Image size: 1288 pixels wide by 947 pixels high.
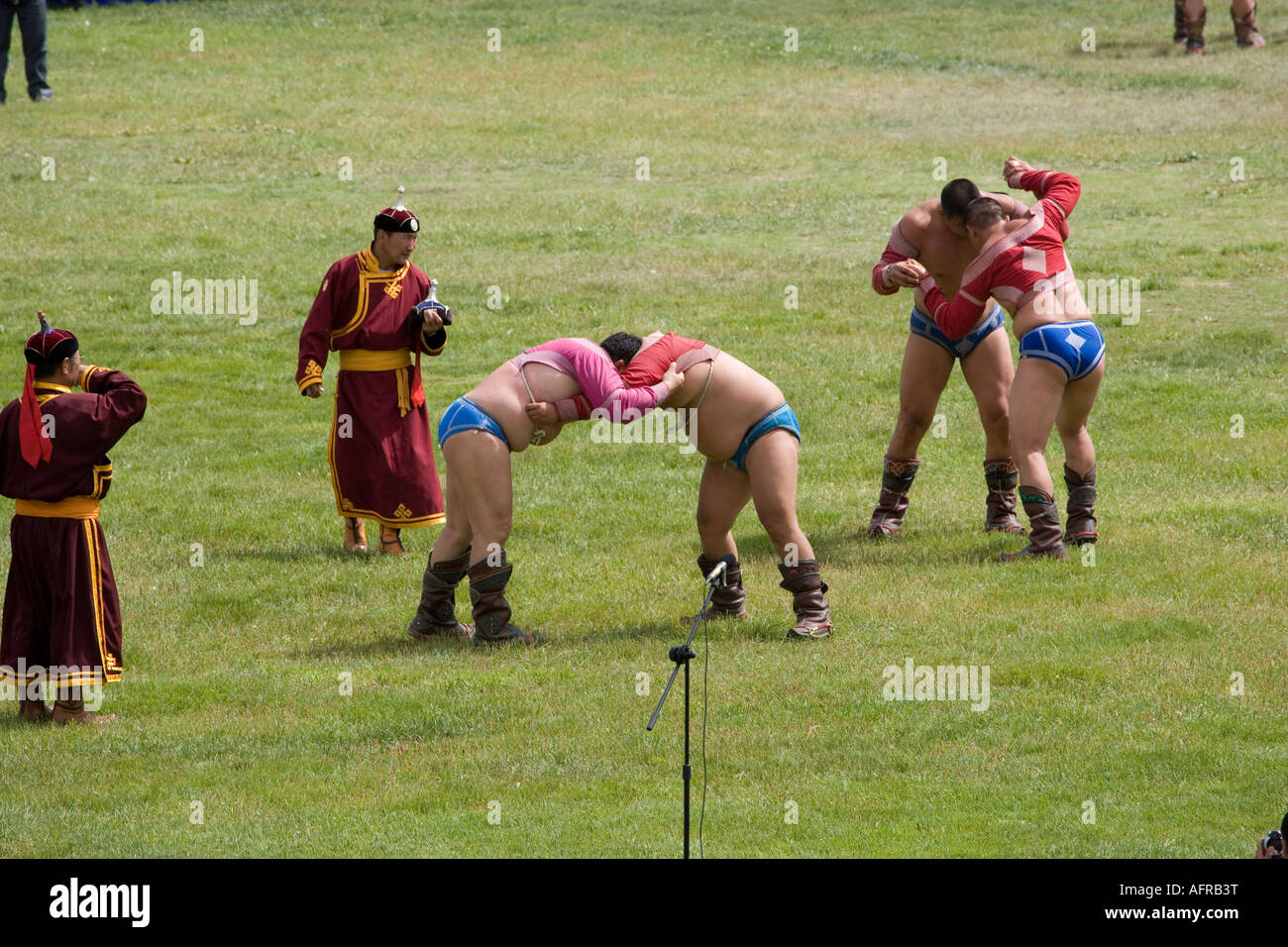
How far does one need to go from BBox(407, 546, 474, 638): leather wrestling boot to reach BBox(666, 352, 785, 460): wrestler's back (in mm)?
1416

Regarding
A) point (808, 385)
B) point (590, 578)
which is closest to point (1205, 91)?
point (808, 385)

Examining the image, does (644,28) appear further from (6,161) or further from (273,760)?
(273,760)

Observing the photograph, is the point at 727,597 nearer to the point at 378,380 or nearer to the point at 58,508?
the point at 378,380

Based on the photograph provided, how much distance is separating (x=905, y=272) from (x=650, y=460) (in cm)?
364

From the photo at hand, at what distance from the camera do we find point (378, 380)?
36.3ft

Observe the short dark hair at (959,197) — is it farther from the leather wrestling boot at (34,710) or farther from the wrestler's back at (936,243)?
the leather wrestling boot at (34,710)

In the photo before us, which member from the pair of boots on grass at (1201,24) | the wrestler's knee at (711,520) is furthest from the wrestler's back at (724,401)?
the pair of boots on grass at (1201,24)

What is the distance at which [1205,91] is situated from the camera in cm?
2594

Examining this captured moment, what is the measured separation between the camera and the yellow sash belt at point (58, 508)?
812 centimetres

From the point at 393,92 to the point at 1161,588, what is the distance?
1934 cm

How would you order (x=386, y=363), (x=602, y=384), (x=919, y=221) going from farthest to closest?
1. (x=386, y=363)
2. (x=919, y=221)
3. (x=602, y=384)

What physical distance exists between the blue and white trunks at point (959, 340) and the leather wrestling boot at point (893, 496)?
2.54 feet

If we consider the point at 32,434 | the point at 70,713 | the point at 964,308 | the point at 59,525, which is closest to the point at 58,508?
the point at 59,525

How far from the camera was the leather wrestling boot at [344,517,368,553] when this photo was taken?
11281mm
